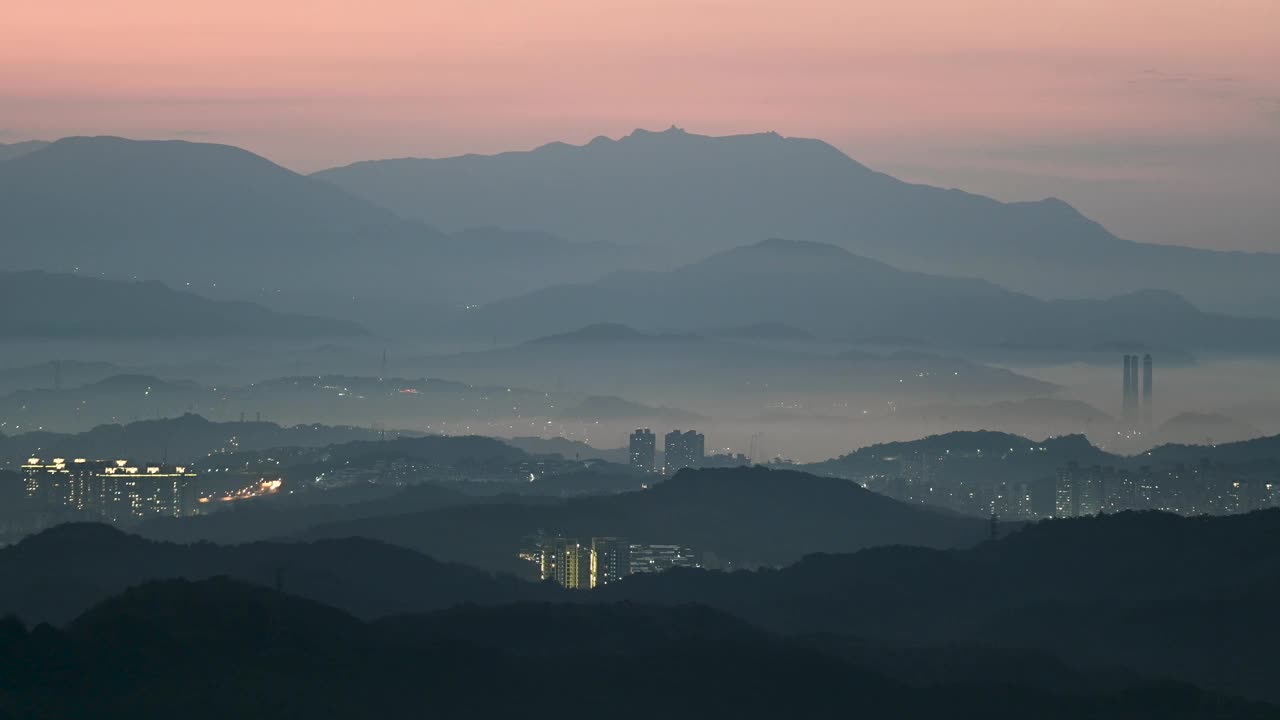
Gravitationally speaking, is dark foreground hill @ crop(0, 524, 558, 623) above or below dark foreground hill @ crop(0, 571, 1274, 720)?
above

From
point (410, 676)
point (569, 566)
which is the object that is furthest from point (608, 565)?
point (410, 676)

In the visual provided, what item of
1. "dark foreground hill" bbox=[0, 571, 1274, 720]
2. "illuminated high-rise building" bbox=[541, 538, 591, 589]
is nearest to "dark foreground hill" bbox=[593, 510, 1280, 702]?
"illuminated high-rise building" bbox=[541, 538, 591, 589]

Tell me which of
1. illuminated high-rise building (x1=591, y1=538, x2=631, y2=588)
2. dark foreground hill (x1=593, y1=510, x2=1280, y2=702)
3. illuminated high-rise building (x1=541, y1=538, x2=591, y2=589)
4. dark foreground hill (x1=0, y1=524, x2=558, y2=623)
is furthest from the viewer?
illuminated high-rise building (x1=591, y1=538, x2=631, y2=588)

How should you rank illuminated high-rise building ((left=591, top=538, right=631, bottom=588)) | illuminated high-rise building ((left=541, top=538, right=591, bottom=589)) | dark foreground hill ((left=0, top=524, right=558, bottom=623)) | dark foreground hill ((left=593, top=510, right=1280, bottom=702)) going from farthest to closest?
illuminated high-rise building ((left=591, top=538, right=631, bottom=588)) → illuminated high-rise building ((left=541, top=538, right=591, bottom=589)) → dark foreground hill ((left=0, top=524, right=558, bottom=623)) → dark foreground hill ((left=593, top=510, right=1280, bottom=702))

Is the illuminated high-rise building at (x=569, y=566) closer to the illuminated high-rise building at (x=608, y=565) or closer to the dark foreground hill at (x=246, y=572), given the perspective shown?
the illuminated high-rise building at (x=608, y=565)

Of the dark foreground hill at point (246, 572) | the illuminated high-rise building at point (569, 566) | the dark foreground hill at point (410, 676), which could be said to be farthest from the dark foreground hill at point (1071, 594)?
the dark foreground hill at point (410, 676)

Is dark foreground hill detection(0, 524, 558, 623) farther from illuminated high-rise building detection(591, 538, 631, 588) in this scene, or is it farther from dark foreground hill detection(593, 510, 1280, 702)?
illuminated high-rise building detection(591, 538, 631, 588)

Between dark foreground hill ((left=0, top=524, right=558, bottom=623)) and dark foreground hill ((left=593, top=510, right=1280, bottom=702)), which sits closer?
dark foreground hill ((left=593, top=510, right=1280, bottom=702))

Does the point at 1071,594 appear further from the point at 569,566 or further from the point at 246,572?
the point at 246,572
